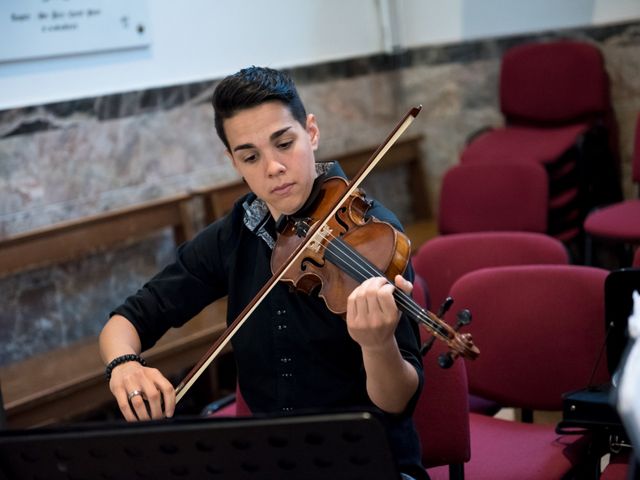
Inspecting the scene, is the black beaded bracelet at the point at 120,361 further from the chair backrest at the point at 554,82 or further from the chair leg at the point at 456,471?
the chair backrest at the point at 554,82

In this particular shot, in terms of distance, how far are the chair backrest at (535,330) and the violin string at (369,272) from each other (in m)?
0.71

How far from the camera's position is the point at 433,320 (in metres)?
1.50

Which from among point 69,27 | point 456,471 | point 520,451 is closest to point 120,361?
point 456,471

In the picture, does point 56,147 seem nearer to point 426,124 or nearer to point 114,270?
point 114,270

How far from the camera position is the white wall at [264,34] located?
351 centimetres

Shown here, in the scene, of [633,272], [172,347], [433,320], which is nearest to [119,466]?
[433,320]

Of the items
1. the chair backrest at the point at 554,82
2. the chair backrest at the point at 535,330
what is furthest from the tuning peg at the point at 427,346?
the chair backrest at the point at 554,82

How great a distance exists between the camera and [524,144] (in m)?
4.21

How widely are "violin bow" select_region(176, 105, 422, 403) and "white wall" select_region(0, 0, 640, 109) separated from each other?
1998 millimetres

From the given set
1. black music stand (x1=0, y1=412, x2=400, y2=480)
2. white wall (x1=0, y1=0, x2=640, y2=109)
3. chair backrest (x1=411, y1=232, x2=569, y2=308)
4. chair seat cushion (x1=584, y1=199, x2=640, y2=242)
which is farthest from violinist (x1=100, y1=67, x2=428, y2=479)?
chair seat cushion (x1=584, y1=199, x2=640, y2=242)

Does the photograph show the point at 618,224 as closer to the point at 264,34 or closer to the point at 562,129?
the point at 562,129

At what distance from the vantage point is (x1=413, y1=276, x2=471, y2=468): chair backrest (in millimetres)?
1911

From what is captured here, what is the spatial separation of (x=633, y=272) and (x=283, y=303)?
0.68 metres

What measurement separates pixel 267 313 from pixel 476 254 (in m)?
1.11
